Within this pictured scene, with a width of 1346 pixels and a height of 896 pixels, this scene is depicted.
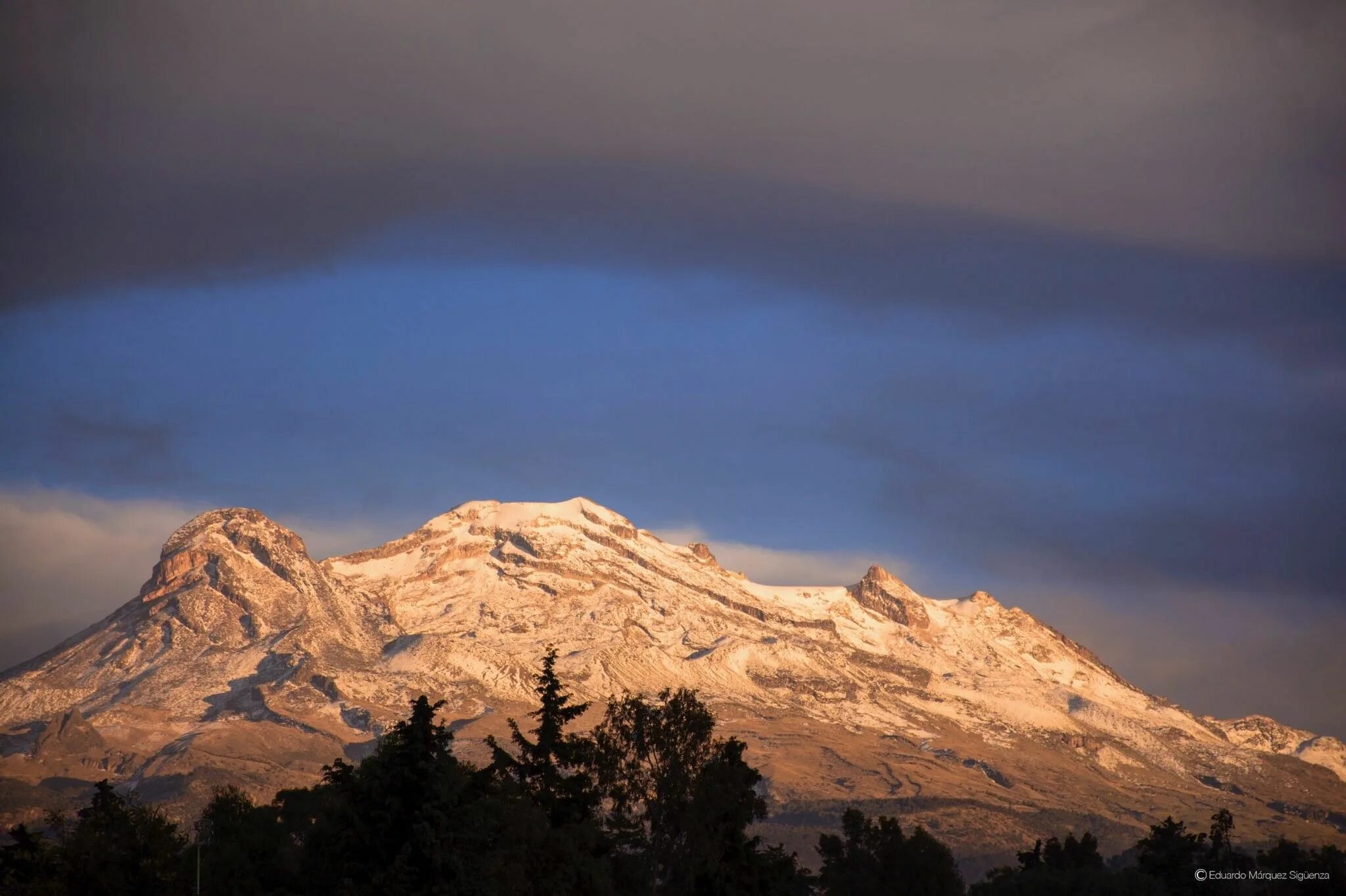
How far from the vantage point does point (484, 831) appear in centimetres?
9500

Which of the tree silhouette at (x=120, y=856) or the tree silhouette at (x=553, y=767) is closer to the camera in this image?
the tree silhouette at (x=120, y=856)

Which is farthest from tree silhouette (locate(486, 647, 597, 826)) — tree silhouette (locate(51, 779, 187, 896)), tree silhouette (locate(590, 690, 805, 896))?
tree silhouette (locate(51, 779, 187, 896))

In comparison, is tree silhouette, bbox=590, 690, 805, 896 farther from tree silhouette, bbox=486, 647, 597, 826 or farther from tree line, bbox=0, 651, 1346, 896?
tree silhouette, bbox=486, 647, 597, 826

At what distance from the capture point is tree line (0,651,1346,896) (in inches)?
3713

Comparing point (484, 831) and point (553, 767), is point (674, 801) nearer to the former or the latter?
point (553, 767)

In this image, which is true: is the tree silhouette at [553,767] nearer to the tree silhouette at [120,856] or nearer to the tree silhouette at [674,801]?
the tree silhouette at [674,801]

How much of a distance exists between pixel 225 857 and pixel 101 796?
1067 centimetres

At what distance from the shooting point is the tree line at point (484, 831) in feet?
309

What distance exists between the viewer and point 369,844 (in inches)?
3718

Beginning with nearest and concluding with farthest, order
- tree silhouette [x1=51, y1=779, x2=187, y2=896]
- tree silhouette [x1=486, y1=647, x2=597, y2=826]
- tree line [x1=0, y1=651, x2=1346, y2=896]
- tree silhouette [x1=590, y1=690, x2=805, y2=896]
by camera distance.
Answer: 1. tree line [x1=0, y1=651, x2=1346, y2=896]
2. tree silhouette [x1=51, y1=779, x2=187, y2=896]
3. tree silhouette [x1=486, y1=647, x2=597, y2=826]
4. tree silhouette [x1=590, y1=690, x2=805, y2=896]

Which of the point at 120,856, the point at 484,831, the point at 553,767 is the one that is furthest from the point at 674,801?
the point at 120,856

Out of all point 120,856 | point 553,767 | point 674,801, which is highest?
point 553,767

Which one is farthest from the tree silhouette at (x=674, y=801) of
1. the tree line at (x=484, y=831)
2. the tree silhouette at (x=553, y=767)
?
the tree silhouette at (x=553, y=767)

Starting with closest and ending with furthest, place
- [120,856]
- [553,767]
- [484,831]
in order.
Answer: [484,831], [120,856], [553,767]
